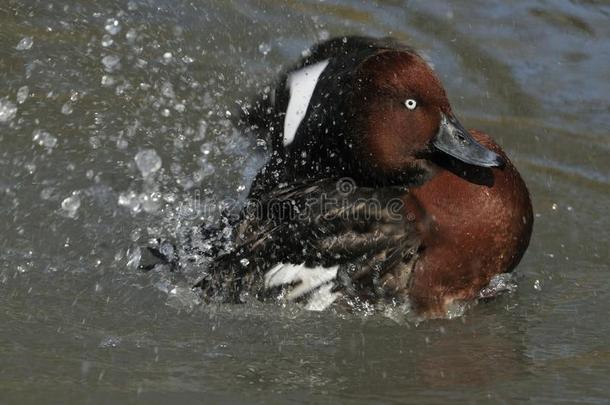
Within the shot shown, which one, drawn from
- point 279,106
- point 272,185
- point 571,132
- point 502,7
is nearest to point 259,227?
point 272,185

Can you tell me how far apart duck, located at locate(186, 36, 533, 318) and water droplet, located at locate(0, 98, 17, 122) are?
7.85 feet

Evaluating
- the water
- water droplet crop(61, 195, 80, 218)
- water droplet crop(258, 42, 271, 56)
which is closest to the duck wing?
the water

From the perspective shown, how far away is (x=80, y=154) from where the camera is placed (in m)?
6.01

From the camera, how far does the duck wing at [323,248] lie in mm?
4398

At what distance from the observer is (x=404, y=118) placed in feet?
14.4

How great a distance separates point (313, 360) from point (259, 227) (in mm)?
988

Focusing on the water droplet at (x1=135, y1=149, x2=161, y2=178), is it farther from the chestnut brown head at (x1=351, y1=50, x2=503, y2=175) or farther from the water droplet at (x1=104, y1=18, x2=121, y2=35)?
the chestnut brown head at (x1=351, y1=50, x2=503, y2=175)

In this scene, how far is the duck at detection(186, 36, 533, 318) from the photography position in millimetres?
4367

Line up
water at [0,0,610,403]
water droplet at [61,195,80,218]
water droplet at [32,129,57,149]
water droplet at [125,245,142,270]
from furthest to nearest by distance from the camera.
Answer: water droplet at [32,129,57,149] < water droplet at [61,195,80,218] < water droplet at [125,245,142,270] < water at [0,0,610,403]

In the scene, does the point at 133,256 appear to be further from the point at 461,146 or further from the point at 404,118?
the point at 461,146

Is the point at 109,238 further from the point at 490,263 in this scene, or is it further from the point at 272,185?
the point at 490,263

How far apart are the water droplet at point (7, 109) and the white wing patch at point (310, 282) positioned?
8.57 ft

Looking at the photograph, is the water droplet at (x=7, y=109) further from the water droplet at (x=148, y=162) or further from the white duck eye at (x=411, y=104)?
the white duck eye at (x=411, y=104)

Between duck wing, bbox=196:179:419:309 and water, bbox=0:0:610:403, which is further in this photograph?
duck wing, bbox=196:179:419:309
